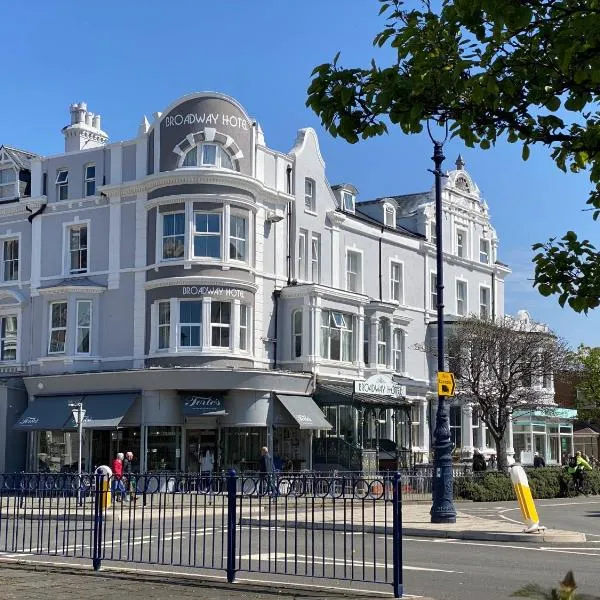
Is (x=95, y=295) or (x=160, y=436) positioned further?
(x=95, y=295)

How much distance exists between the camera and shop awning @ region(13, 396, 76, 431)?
35.8 meters

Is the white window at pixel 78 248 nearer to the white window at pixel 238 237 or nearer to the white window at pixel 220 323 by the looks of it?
the white window at pixel 220 323

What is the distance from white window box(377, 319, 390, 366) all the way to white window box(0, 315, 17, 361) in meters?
15.3

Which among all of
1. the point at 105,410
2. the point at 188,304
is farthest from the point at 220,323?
the point at 105,410

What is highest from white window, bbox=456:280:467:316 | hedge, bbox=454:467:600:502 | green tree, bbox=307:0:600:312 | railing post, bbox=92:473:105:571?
white window, bbox=456:280:467:316

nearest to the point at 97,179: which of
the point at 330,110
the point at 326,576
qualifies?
the point at 326,576

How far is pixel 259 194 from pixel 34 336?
10.6m

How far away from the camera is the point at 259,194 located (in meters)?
36.9

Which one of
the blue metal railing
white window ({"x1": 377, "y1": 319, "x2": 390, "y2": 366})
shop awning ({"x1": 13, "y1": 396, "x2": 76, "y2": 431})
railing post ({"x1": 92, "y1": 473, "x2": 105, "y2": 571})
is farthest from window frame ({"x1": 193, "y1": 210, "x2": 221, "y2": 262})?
railing post ({"x1": 92, "y1": 473, "x2": 105, "y2": 571})

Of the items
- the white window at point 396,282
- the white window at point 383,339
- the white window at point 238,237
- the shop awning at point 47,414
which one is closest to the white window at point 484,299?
the white window at point 396,282

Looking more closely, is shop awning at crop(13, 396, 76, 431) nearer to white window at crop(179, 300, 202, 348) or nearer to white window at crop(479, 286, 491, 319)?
white window at crop(179, 300, 202, 348)

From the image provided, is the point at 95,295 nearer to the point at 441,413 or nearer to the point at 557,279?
the point at 441,413

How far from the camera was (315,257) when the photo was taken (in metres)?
40.2

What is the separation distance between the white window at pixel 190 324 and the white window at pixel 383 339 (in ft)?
32.8
